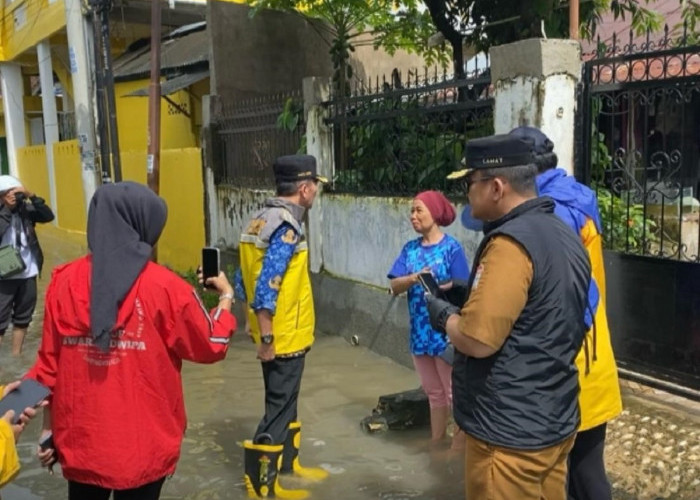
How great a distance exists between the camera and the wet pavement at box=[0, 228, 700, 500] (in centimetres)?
387

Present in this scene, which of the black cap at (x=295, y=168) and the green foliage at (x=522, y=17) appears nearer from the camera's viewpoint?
the black cap at (x=295, y=168)

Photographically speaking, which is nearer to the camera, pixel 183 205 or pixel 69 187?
pixel 183 205

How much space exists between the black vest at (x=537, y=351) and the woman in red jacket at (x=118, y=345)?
3.22 ft

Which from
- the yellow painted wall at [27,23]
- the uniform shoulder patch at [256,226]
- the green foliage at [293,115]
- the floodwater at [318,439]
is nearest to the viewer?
the uniform shoulder patch at [256,226]

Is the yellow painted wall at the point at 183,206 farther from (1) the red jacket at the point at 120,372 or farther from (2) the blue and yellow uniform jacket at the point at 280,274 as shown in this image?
(1) the red jacket at the point at 120,372

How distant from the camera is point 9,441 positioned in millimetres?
2176

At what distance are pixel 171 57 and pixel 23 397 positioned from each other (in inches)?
437

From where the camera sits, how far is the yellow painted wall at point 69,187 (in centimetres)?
1484

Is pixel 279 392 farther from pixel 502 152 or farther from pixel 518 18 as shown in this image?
pixel 518 18

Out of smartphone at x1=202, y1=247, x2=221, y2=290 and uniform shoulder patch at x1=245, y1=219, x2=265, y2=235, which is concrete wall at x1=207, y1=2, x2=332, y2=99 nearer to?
uniform shoulder patch at x1=245, y1=219, x2=265, y2=235

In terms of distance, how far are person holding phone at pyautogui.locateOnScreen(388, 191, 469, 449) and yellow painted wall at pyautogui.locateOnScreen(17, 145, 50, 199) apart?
1496 cm

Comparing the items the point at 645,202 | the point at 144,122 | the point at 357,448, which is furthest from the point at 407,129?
the point at 144,122

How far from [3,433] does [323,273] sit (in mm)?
5134

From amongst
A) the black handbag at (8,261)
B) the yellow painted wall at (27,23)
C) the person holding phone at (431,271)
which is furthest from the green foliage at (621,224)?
the yellow painted wall at (27,23)
